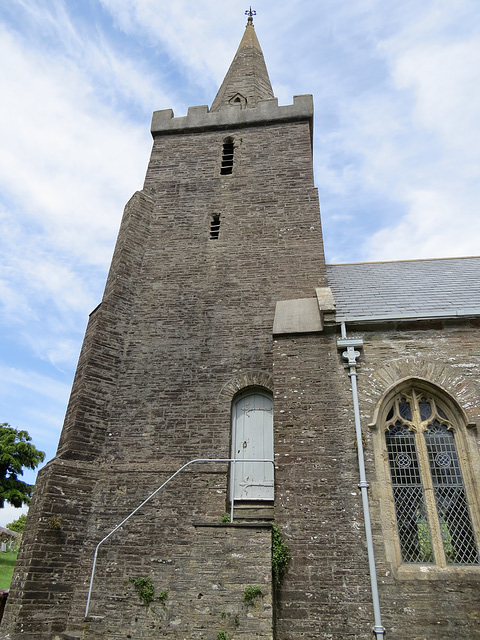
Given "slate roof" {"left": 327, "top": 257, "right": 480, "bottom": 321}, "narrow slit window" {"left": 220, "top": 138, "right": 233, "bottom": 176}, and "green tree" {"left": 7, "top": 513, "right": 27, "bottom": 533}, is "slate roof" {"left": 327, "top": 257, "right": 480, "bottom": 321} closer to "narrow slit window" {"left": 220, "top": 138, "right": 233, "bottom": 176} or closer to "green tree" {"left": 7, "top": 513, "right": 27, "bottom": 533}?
"narrow slit window" {"left": 220, "top": 138, "right": 233, "bottom": 176}

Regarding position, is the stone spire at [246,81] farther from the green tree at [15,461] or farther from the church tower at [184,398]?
the green tree at [15,461]

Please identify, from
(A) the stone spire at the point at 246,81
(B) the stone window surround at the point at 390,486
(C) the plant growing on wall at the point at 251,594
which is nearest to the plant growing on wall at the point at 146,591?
(C) the plant growing on wall at the point at 251,594

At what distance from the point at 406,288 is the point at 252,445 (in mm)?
4895

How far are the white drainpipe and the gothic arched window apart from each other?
63 cm

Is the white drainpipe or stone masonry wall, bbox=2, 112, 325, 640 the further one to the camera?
stone masonry wall, bbox=2, 112, 325, 640

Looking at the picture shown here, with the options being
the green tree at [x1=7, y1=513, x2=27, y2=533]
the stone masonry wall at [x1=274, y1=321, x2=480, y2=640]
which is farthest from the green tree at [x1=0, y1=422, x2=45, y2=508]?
the green tree at [x1=7, y1=513, x2=27, y2=533]

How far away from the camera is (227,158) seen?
49.8ft

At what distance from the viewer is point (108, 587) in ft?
27.7

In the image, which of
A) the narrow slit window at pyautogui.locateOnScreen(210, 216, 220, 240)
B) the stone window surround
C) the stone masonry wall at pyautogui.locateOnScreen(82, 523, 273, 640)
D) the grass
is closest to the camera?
the stone masonry wall at pyautogui.locateOnScreen(82, 523, 273, 640)

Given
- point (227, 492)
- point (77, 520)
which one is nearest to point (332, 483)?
point (227, 492)

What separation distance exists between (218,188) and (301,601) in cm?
1062

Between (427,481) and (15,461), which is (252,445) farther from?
(15,461)

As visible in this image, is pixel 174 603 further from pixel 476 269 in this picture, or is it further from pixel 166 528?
pixel 476 269

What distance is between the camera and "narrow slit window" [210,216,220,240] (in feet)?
43.5
